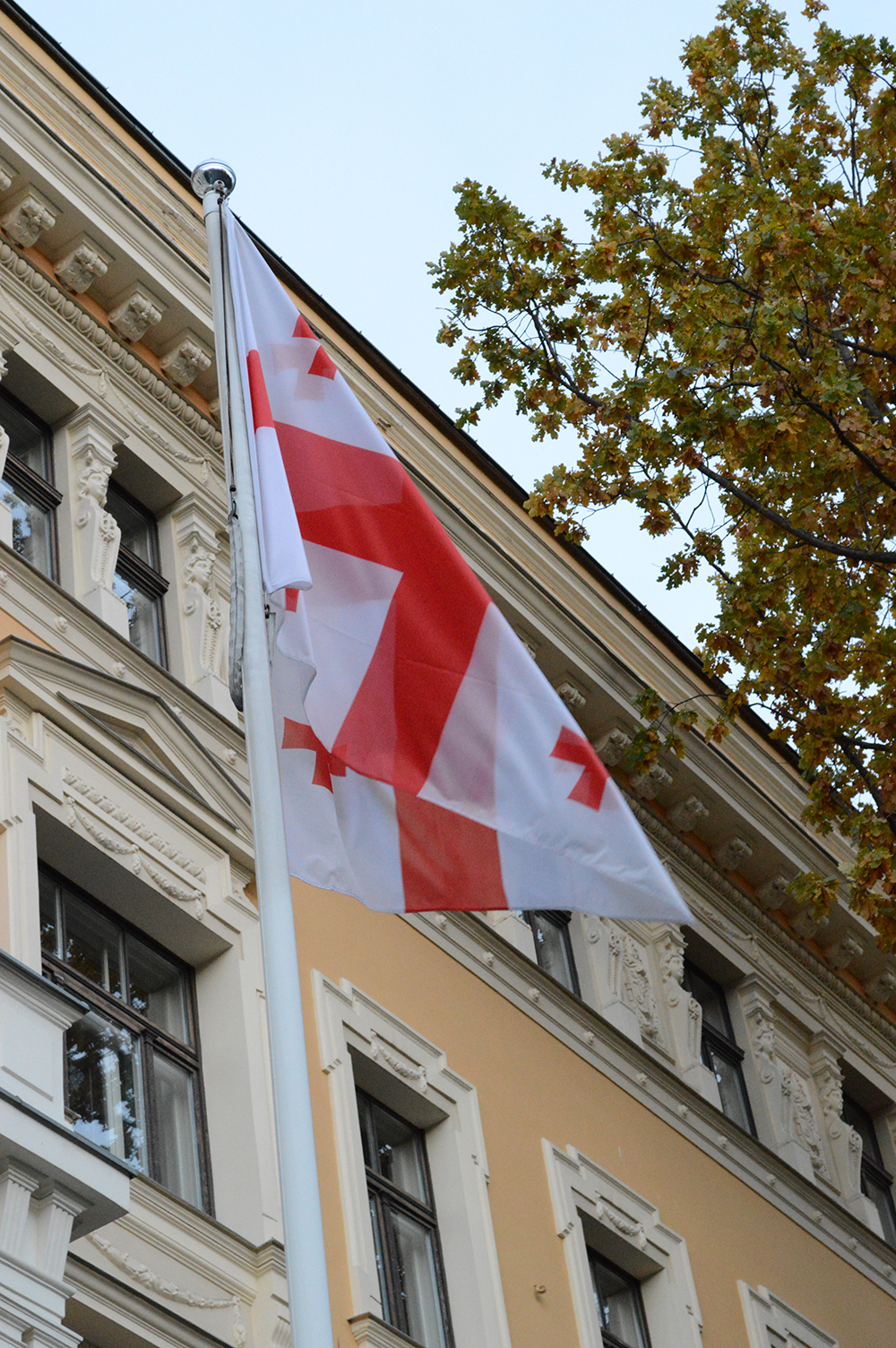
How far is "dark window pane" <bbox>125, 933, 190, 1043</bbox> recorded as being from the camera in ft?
37.8

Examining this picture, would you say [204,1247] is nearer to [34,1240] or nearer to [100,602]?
[34,1240]

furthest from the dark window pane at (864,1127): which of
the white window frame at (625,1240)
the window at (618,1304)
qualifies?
the window at (618,1304)

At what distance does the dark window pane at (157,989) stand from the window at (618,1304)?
13.3 ft

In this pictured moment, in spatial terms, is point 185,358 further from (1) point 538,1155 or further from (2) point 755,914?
(2) point 755,914

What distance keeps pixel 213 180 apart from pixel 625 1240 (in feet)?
26.9

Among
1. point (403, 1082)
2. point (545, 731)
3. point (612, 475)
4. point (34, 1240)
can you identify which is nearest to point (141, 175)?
point (612, 475)

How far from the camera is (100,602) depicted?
13.1 meters

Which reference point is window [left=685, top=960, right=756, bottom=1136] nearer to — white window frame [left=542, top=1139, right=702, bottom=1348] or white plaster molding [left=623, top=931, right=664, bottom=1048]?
white plaster molding [left=623, top=931, right=664, bottom=1048]

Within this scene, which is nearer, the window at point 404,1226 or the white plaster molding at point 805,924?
the window at point 404,1226

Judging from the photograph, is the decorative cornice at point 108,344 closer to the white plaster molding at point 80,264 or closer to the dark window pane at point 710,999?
the white plaster molding at point 80,264

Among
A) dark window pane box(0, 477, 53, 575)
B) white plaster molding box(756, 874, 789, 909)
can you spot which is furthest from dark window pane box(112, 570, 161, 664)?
white plaster molding box(756, 874, 789, 909)

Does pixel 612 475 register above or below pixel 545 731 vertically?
above

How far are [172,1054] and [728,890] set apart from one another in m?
9.13

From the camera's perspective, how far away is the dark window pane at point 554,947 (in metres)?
16.5
